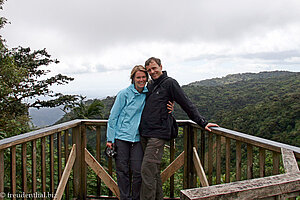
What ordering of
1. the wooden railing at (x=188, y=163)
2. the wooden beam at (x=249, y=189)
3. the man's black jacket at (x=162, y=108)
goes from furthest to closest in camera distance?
the man's black jacket at (x=162, y=108), the wooden railing at (x=188, y=163), the wooden beam at (x=249, y=189)

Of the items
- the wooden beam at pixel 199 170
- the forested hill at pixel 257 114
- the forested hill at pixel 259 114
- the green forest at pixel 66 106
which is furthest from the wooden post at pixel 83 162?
the forested hill at pixel 259 114

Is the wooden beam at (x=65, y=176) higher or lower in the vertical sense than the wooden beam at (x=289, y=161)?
lower

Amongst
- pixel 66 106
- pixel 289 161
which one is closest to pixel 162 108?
pixel 289 161

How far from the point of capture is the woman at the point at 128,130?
7.61ft

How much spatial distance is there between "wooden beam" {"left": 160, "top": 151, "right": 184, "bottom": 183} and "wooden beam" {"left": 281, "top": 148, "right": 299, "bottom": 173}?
1556 millimetres

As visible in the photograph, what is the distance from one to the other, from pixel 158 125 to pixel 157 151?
0.22 metres

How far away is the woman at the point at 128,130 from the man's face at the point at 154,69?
0.16 feet

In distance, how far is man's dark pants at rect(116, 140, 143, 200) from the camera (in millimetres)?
2320

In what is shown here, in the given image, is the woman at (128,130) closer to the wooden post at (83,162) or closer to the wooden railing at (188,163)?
the wooden railing at (188,163)

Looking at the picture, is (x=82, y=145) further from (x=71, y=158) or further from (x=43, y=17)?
(x=43, y=17)

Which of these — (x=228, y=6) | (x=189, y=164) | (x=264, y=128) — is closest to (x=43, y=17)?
(x=228, y=6)

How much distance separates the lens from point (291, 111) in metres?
19.6

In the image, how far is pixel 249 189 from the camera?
29.6 inches

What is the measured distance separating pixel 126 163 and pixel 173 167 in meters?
0.76
